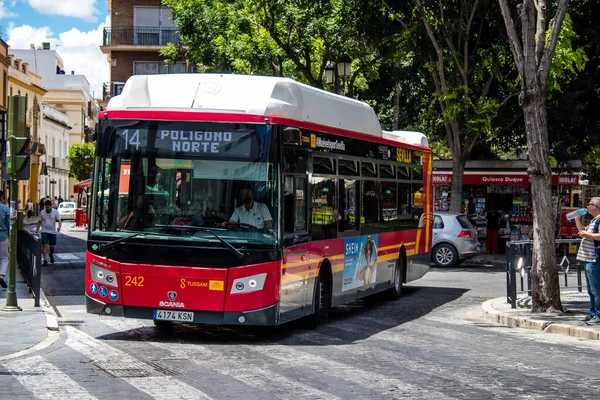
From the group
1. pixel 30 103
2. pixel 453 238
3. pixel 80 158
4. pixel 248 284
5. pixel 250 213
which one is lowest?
pixel 248 284

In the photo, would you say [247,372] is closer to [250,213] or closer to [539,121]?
[250,213]

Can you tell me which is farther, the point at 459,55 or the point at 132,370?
the point at 459,55

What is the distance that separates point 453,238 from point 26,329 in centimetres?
Answer: 1706

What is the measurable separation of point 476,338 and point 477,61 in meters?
18.0

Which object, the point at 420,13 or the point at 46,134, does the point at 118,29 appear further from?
the point at 420,13

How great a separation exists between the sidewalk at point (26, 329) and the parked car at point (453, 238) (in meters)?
14.0

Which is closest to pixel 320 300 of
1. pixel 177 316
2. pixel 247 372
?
pixel 177 316

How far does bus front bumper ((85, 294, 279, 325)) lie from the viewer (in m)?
11.9

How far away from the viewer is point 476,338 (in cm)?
1345

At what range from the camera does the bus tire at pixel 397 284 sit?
18.6 metres

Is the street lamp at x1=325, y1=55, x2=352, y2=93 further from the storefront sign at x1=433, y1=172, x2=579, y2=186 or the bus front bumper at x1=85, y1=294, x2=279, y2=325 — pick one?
the bus front bumper at x1=85, y1=294, x2=279, y2=325

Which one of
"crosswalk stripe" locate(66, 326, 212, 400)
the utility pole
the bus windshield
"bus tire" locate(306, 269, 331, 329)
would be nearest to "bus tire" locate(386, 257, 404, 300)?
"bus tire" locate(306, 269, 331, 329)

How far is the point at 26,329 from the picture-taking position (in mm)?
12680

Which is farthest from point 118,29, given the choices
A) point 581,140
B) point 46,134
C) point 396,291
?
point 396,291
